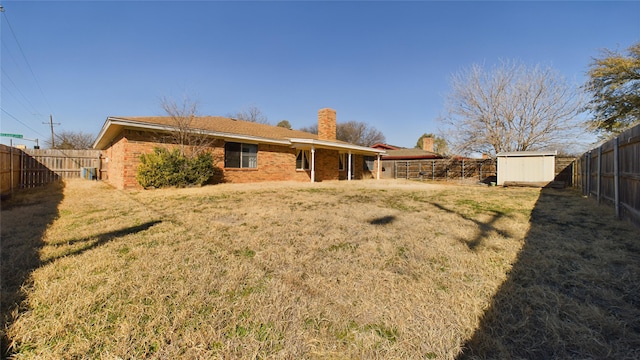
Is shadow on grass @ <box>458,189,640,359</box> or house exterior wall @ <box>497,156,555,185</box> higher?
house exterior wall @ <box>497,156,555,185</box>

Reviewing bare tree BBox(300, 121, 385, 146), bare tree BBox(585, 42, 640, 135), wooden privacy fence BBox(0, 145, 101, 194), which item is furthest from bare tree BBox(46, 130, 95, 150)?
bare tree BBox(585, 42, 640, 135)

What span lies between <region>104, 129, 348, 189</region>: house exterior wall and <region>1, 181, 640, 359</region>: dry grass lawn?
589cm

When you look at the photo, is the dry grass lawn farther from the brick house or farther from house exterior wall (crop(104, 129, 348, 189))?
the brick house

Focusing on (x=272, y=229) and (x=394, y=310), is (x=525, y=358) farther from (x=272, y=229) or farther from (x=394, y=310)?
(x=272, y=229)

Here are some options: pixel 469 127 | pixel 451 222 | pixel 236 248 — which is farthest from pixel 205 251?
pixel 469 127

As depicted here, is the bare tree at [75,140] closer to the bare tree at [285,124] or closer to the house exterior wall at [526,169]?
the bare tree at [285,124]

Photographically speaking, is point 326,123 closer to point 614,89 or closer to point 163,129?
point 163,129

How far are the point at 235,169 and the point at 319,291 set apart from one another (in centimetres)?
1096

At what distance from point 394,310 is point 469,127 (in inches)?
832

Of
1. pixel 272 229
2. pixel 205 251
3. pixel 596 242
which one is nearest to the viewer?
pixel 205 251

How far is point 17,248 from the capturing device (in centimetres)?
342

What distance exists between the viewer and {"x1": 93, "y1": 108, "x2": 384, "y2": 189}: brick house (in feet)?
33.2

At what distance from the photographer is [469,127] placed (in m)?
19.8

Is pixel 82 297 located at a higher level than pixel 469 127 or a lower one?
lower
